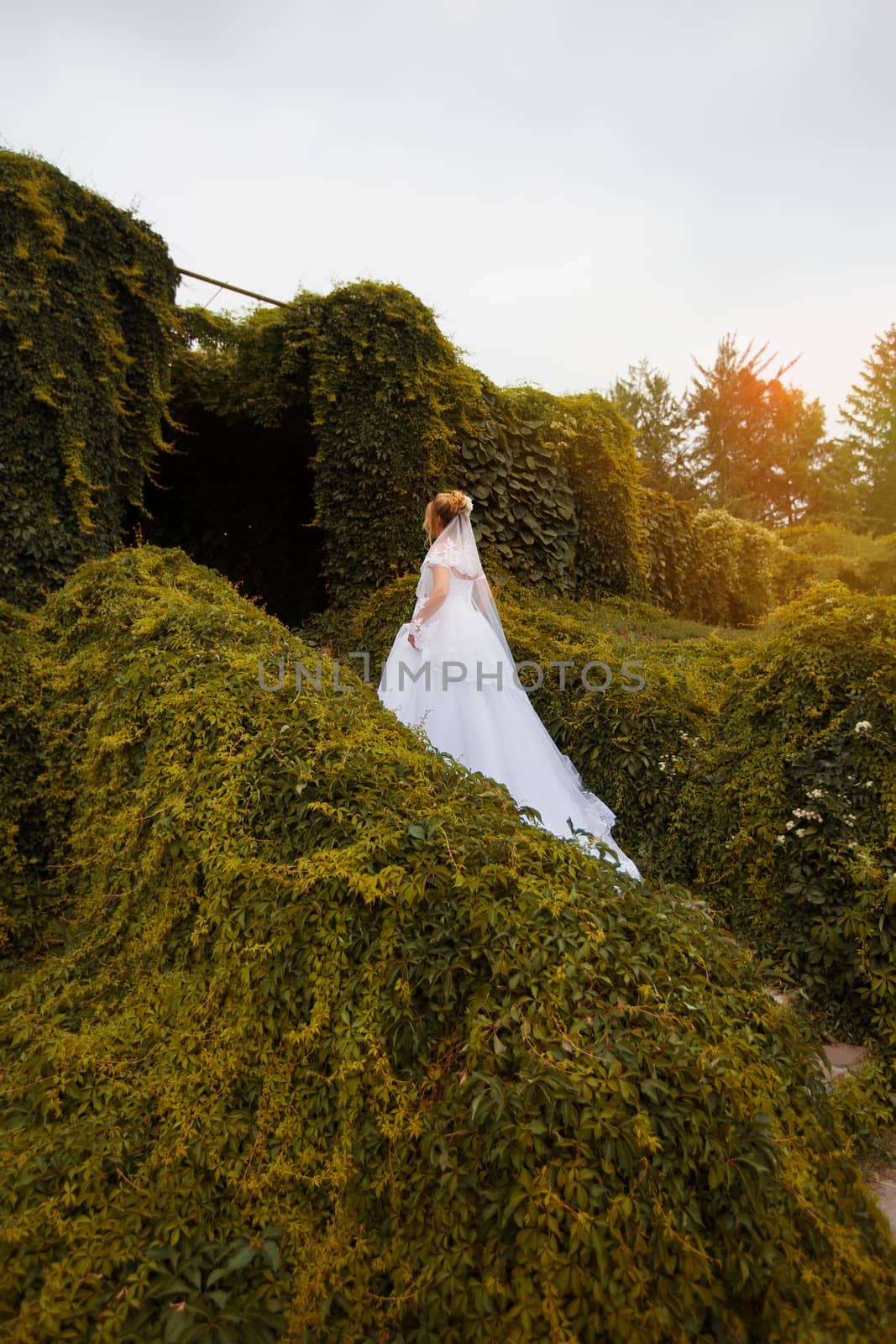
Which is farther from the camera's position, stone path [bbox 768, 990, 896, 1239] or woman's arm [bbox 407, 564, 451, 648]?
woman's arm [bbox 407, 564, 451, 648]

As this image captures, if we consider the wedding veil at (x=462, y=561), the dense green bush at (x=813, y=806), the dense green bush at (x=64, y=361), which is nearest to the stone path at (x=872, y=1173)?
the dense green bush at (x=813, y=806)

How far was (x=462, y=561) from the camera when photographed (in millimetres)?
5094

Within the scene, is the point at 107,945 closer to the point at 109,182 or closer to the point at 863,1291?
the point at 863,1291

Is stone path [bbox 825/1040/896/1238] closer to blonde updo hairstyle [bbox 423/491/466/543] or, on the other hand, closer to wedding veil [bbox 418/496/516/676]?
wedding veil [bbox 418/496/516/676]

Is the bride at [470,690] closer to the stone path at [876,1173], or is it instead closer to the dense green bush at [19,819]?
the stone path at [876,1173]

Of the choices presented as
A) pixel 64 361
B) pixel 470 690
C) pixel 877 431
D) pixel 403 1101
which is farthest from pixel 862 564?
pixel 403 1101

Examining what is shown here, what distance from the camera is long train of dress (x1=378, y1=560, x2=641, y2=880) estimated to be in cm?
439

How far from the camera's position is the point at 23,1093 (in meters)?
2.20

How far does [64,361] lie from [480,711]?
5066mm

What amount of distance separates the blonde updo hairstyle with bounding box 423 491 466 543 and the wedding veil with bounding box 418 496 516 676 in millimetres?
39

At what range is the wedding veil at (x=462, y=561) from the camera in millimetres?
5078

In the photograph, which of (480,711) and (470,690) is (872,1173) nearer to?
(480,711)

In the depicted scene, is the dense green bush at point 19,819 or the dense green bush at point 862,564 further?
the dense green bush at point 862,564

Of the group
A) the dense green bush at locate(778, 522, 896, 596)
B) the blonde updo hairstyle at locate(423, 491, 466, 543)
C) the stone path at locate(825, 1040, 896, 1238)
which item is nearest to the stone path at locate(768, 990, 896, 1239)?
the stone path at locate(825, 1040, 896, 1238)
